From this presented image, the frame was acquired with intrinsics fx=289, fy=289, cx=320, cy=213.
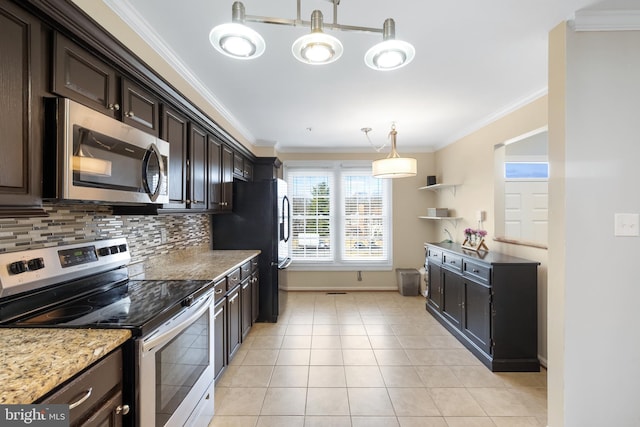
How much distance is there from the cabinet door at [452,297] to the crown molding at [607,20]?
2.32 m

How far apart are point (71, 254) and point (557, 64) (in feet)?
9.80

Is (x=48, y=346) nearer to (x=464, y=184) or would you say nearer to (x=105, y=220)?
(x=105, y=220)

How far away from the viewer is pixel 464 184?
405 cm

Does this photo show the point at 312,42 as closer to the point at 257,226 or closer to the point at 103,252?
the point at 103,252

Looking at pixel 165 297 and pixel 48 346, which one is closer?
pixel 48 346

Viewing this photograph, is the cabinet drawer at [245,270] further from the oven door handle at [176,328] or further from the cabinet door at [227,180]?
the oven door handle at [176,328]

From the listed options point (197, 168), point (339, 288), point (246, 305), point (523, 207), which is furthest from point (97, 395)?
point (339, 288)

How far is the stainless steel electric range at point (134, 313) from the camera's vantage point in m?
1.21

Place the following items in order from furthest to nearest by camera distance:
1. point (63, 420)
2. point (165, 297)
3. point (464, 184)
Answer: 1. point (464, 184)
2. point (165, 297)
3. point (63, 420)

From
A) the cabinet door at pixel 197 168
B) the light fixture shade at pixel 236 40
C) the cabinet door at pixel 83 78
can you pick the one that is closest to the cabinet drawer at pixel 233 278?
the cabinet door at pixel 197 168

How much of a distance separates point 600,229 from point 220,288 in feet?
8.46

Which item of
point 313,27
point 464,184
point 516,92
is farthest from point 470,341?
point 313,27

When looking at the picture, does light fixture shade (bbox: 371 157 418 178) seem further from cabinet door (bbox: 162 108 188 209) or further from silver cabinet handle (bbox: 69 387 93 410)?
silver cabinet handle (bbox: 69 387 93 410)

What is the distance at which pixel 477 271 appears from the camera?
9.29ft
